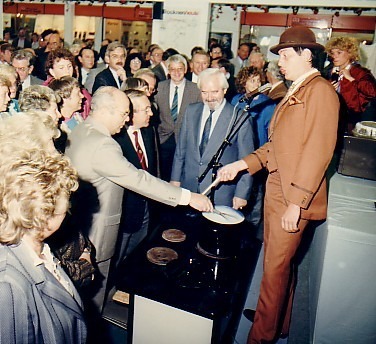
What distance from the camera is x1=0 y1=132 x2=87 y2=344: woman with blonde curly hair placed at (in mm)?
1171

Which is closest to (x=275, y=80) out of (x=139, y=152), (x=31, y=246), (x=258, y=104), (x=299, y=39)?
(x=258, y=104)

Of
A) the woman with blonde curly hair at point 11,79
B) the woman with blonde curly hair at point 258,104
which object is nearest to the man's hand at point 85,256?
the woman with blonde curly hair at point 11,79

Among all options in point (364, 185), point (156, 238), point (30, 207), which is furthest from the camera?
point (364, 185)

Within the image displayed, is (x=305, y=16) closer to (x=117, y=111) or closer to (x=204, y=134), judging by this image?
(x=204, y=134)

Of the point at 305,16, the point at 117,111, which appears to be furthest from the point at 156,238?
the point at 305,16

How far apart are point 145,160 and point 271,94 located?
2.00 meters

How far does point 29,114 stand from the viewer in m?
1.97

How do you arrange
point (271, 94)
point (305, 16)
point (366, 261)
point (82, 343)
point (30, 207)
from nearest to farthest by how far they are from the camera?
point (30, 207), point (82, 343), point (366, 261), point (271, 94), point (305, 16)

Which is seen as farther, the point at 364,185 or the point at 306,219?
the point at 364,185

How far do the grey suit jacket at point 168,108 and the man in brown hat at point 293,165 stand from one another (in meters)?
2.34

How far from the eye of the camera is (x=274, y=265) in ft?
7.86

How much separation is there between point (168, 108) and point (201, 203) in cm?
→ 256

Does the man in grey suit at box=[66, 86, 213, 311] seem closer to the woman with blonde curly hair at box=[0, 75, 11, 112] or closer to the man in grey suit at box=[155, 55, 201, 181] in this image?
the woman with blonde curly hair at box=[0, 75, 11, 112]

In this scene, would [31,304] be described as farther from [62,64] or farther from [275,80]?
[275,80]
